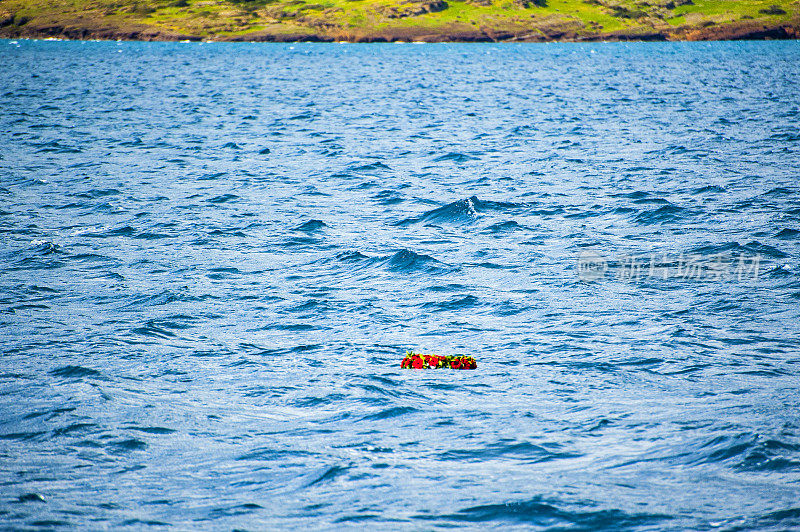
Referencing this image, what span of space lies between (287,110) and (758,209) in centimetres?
4139

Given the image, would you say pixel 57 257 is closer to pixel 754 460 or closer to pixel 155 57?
pixel 754 460

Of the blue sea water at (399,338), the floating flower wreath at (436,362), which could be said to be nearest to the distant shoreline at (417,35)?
the blue sea water at (399,338)

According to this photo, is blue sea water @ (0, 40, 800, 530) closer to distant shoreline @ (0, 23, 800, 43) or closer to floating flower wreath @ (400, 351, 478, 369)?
floating flower wreath @ (400, 351, 478, 369)

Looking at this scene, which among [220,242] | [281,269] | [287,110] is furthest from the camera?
[287,110]

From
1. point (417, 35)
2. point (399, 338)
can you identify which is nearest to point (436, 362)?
point (399, 338)

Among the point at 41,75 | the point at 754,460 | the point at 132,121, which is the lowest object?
the point at 754,460

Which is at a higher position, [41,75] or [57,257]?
[41,75]

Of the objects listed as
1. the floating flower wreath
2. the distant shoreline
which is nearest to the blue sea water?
the floating flower wreath

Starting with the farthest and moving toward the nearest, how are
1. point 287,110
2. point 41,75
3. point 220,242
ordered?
point 41,75 → point 287,110 → point 220,242

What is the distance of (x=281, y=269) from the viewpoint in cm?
1884

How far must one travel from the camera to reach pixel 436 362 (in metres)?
13.3

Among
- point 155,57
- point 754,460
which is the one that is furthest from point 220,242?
point 155,57

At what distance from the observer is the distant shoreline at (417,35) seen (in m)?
191

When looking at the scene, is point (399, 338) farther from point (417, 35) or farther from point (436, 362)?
point (417, 35)
